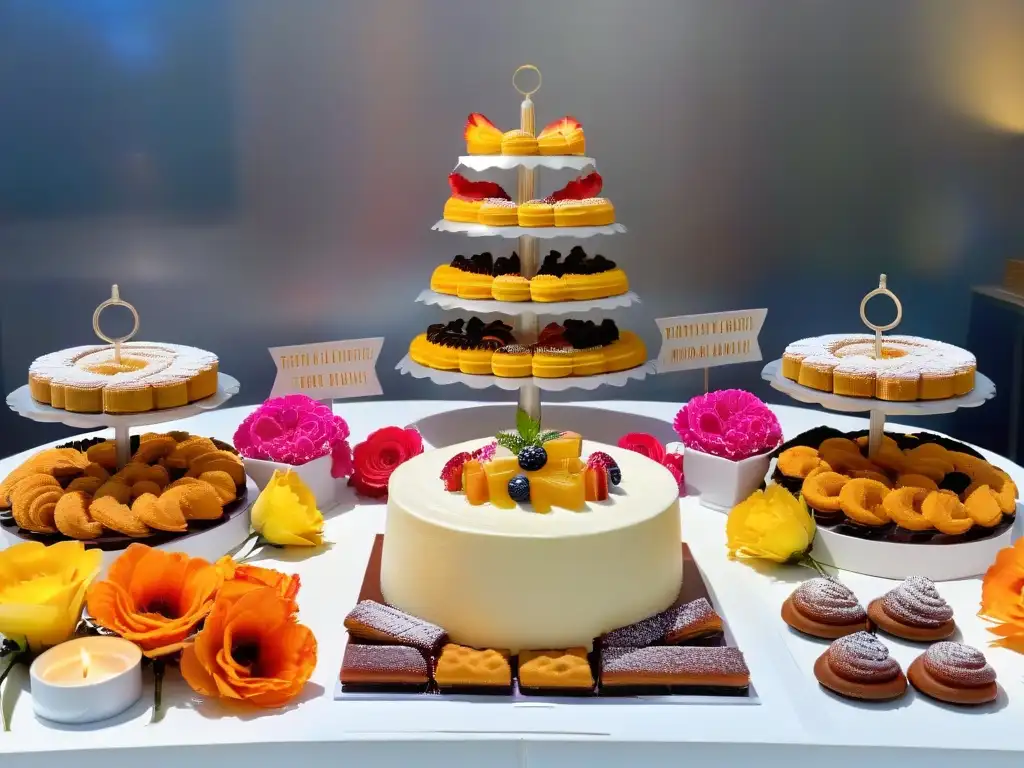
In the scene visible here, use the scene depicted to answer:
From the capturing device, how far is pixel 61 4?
387 cm

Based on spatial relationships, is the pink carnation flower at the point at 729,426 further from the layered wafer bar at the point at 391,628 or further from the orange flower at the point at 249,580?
the orange flower at the point at 249,580

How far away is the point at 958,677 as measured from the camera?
1.62 m

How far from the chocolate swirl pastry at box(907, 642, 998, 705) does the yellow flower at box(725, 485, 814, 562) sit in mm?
Answer: 437

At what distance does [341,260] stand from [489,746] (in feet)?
9.40

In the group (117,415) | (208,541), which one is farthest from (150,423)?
(208,541)

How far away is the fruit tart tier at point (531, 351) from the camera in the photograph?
2.51 metres

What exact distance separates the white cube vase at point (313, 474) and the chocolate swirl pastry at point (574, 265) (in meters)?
0.67

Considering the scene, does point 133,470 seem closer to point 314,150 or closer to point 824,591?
point 824,591

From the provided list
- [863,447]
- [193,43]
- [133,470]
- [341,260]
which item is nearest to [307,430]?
[133,470]

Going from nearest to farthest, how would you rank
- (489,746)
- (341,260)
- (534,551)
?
(489,746) → (534,551) → (341,260)

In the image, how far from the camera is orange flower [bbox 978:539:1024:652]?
1819 mm

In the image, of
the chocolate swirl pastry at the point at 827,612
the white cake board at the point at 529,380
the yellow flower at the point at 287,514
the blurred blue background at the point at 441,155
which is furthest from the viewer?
the blurred blue background at the point at 441,155

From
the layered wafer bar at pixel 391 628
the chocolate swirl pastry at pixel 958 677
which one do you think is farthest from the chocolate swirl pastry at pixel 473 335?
the chocolate swirl pastry at pixel 958 677

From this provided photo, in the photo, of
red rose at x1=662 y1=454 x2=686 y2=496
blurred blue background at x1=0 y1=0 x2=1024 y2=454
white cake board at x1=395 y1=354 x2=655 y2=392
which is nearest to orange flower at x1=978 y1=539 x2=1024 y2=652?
red rose at x1=662 y1=454 x2=686 y2=496
